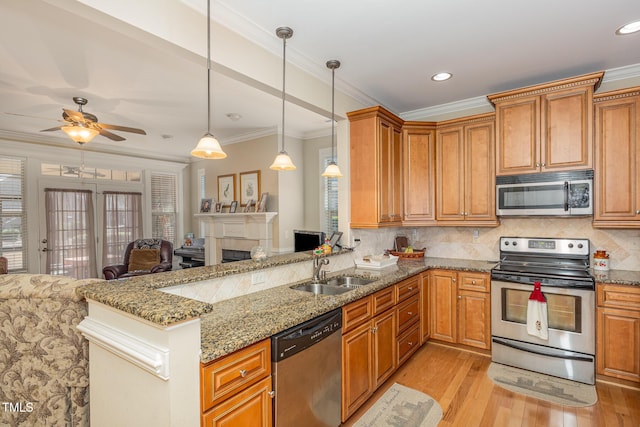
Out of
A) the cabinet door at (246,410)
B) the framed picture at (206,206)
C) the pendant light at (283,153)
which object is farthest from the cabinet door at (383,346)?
the framed picture at (206,206)

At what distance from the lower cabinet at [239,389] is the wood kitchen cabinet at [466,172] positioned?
2.80 m

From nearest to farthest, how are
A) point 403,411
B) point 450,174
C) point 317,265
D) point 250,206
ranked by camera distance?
point 403,411
point 317,265
point 450,174
point 250,206

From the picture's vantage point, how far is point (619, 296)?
2.59 metres

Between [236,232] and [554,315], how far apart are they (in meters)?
4.55

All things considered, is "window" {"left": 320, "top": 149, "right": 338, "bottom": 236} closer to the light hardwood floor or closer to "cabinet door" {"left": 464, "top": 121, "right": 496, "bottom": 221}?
"cabinet door" {"left": 464, "top": 121, "right": 496, "bottom": 221}

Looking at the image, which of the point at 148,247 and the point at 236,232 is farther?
the point at 148,247

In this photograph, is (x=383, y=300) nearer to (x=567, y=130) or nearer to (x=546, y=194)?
(x=546, y=194)

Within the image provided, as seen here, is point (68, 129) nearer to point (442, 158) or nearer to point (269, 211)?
point (269, 211)

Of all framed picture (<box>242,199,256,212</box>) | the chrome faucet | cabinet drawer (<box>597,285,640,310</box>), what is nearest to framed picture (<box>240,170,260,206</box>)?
framed picture (<box>242,199,256,212</box>)

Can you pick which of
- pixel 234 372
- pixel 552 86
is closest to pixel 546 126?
pixel 552 86

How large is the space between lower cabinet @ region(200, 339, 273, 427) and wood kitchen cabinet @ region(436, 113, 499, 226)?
9.19 ft

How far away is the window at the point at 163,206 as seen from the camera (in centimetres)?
696

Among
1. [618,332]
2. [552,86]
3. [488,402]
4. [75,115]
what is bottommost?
[488,402]

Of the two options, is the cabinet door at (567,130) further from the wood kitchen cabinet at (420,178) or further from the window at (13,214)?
the window at (13,214)
